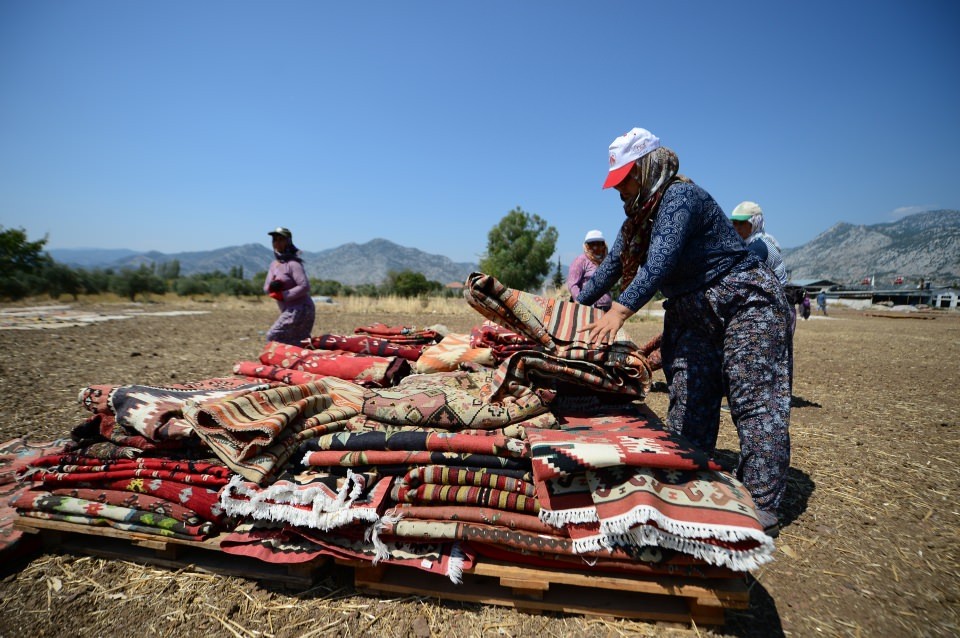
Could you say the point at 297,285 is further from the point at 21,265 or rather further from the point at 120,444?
the point at 21,265

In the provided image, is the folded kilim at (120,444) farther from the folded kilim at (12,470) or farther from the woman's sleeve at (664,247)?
the woman's sleeve at (664,247)

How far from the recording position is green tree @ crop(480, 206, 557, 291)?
36.8m

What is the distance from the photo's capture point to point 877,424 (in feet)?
14.0

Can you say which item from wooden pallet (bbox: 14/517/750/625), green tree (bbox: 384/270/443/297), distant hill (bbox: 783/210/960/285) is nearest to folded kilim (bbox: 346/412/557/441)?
wooden pallet (bbox: 14/517/750/625)

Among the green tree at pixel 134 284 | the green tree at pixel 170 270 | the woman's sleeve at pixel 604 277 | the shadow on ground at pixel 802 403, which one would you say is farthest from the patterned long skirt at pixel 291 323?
the green tree at pixel 170 270

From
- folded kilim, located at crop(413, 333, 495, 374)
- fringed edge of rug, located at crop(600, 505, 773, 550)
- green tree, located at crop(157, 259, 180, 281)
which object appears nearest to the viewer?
fringed edge of rug, located at crop(600, 505, 773, 550)

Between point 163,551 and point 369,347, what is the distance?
1822 mm

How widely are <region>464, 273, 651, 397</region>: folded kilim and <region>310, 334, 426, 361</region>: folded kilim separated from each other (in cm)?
138

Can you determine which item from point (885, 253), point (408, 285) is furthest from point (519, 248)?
point (885, 253)

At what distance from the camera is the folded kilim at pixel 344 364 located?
299 centimetres

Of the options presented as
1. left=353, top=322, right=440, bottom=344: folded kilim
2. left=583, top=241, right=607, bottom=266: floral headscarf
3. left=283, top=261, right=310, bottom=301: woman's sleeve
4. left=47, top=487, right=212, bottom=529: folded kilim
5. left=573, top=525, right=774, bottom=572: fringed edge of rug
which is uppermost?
left=583, top=241, right=607, bottom=266: floral headscarf

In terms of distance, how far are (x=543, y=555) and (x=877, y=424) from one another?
4.62m

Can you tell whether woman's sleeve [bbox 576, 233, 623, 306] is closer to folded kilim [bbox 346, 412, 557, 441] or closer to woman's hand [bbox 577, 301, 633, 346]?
woman's hand [bbox 577, 301, 633, 346]

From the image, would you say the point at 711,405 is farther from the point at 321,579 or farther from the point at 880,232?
Answer: the point at 880,232
